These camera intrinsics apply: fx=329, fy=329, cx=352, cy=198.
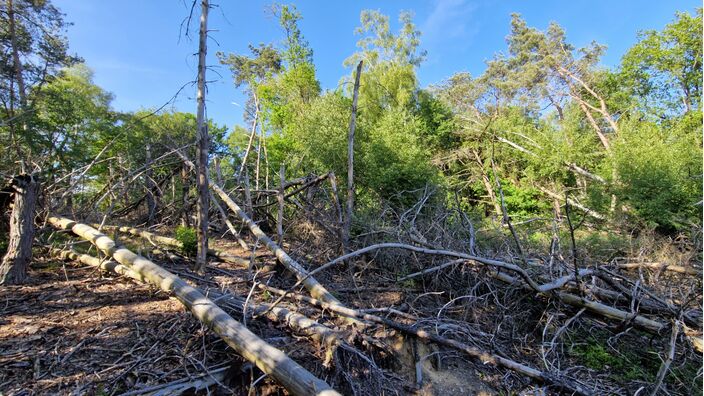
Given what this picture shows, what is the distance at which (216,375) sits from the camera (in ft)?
7.63

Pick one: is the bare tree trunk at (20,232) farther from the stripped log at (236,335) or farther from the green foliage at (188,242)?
the green foliage at (188,242)

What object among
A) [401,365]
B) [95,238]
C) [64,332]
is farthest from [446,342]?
[95,238]

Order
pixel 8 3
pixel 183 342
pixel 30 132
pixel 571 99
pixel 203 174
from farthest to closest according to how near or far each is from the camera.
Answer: pixel 571 99
pixel 8 3
pixel 30 132
pixel 203 174
pixel 183 342

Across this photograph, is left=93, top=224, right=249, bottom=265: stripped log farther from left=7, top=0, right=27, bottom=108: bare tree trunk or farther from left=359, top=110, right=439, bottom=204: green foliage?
left=7, top=0, right=27, bottom=108: bare tree trunk

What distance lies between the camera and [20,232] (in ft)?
11.5

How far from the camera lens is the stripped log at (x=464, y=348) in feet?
8.18

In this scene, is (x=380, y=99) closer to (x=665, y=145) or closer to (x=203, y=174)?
(x=665, y=145)

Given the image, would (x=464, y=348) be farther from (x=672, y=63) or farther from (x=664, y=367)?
(x=672, y=63)

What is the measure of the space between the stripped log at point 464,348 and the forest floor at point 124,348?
25 centimetres

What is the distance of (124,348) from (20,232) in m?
2.17

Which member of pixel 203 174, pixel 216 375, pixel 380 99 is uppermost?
pixel 380 99

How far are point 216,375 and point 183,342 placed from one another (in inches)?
20.8

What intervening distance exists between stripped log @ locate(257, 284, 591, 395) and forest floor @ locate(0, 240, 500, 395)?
251 mm

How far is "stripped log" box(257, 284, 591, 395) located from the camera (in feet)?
8.18
